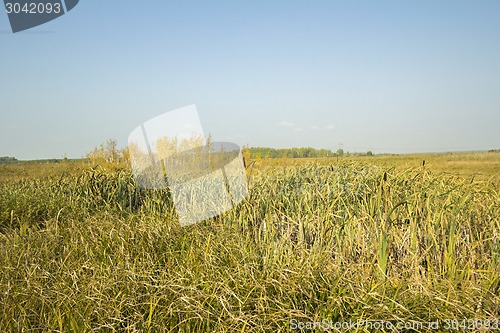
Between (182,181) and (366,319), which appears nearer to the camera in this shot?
(366,319)

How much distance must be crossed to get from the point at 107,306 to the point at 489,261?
8.87ft

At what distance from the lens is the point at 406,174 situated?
19.3 ft

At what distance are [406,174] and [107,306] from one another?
187 inches

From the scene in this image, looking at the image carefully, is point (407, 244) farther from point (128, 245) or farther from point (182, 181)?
point (182, 181)

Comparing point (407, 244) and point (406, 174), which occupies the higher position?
point (406, 174)

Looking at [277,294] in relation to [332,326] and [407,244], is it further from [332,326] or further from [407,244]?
[407,244]

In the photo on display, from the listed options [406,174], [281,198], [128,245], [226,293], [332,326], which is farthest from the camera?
[406,174]

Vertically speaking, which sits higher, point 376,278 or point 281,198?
point 281,198

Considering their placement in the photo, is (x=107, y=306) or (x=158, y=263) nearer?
(x=107, y=306)

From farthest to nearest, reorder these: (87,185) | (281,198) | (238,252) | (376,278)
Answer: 1. (87,185)
2. (281,198)
3. (238,252)
4. (376,278)

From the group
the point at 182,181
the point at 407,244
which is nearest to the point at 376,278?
the point at 407,244

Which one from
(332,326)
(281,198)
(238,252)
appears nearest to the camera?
(332,326)

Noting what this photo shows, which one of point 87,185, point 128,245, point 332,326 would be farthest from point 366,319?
point 87,185

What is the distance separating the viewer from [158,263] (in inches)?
129
